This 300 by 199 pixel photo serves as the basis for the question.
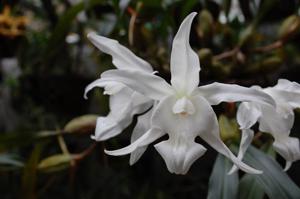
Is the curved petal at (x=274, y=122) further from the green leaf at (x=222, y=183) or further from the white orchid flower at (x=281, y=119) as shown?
the green leaf at (x=222, y=183)

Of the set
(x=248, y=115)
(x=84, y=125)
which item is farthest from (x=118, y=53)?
(x=84, y=125)

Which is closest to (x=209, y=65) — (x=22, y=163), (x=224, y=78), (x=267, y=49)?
(x=224, y=78)

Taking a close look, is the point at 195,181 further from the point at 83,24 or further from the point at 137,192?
the point at 83,24

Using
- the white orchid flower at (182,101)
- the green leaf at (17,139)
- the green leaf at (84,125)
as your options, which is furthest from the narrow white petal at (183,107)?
the green leaf at (17,139)

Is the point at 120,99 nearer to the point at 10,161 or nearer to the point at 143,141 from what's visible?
the point at 143,141

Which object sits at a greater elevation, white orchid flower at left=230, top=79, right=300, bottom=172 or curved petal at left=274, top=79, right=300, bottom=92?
curved petal at left=274, top=79, right=300, bottom=92

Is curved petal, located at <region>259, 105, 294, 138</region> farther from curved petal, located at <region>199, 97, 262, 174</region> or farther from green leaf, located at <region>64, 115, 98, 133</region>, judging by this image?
green leaf, located at <region>64, 115, 98, 133</region>

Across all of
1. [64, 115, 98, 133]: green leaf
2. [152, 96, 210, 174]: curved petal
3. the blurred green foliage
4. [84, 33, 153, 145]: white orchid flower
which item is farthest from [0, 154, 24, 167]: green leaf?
[152, 96, 210, 174]: curved petal
